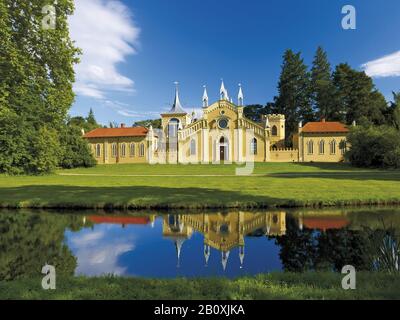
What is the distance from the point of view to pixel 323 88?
74688 mm

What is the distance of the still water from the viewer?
7656 mm

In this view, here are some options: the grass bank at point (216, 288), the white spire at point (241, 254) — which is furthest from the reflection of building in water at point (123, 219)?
the grass bank at point (216, 288)

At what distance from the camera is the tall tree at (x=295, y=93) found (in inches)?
3019

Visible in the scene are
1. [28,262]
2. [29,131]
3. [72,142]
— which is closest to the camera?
[28,262]

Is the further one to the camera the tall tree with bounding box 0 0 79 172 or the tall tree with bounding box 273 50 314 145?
the tall tree with bounding box 273 50 314 145

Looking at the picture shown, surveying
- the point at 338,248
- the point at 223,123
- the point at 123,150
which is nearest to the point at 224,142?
the point at 223,123

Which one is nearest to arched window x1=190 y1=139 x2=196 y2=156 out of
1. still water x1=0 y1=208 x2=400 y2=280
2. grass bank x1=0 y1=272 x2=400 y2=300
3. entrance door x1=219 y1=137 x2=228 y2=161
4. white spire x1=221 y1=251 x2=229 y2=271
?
entrance door x1=219 y1=137 x2=228 y2=161

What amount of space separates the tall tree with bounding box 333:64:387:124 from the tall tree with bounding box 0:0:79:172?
2399 inches

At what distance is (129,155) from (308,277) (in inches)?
2446

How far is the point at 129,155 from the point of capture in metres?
65.8

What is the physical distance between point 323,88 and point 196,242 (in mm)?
72893

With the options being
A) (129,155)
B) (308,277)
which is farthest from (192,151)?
(308,277)

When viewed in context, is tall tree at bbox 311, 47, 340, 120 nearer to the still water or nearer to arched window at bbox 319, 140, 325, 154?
arched window at bbox 319, 140, 325, 154
